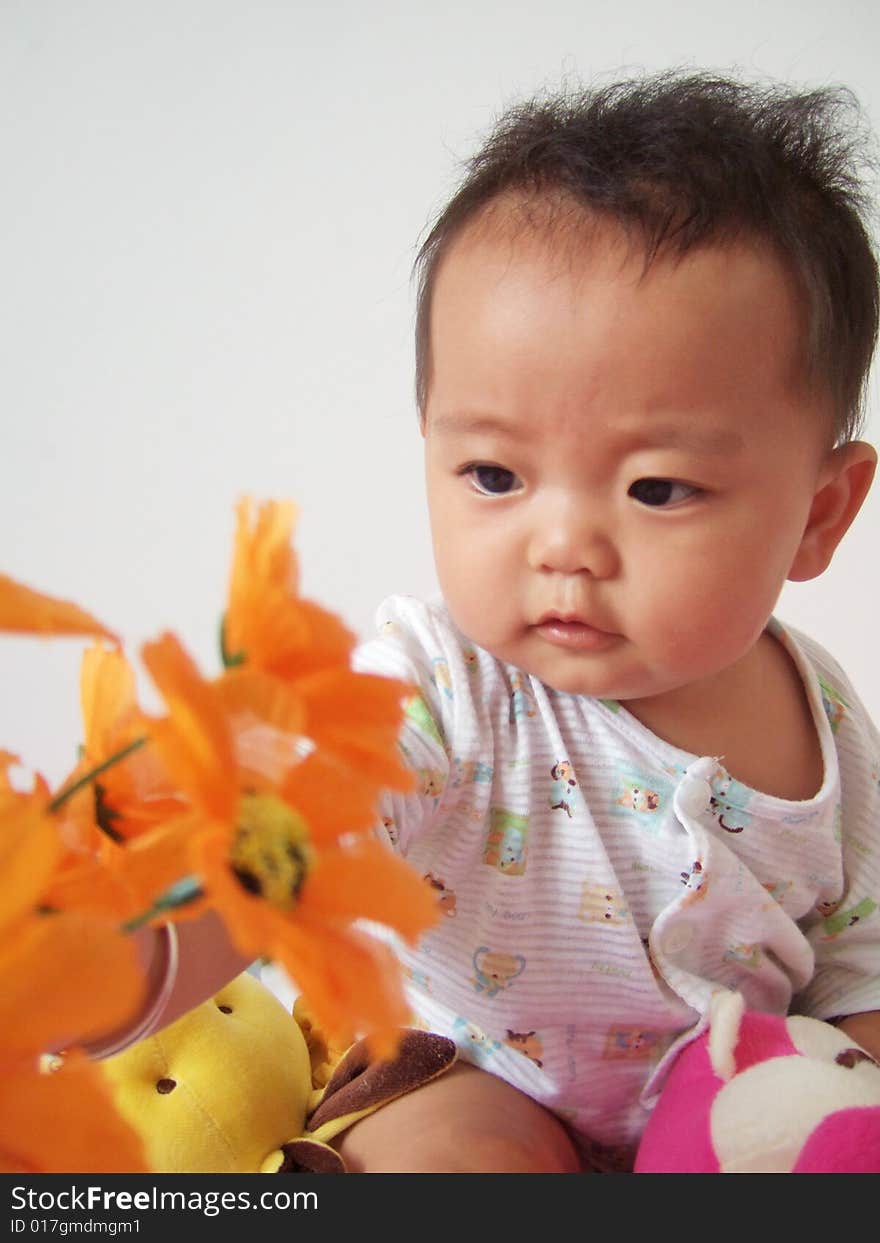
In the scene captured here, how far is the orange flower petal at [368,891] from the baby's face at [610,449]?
0.32m

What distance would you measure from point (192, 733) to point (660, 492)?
385 millimetres

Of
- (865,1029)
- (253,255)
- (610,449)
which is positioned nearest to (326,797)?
(610,449)

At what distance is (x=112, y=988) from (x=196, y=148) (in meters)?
1.29

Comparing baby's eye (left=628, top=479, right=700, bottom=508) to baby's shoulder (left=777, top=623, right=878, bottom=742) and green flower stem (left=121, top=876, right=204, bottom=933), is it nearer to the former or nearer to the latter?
baby's shoulder (left=777, top=623, right=878, bottom=742)

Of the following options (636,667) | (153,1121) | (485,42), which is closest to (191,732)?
(636,667)

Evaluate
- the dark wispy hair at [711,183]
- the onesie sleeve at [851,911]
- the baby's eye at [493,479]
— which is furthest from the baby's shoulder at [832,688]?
the baby's eye at [493,479]

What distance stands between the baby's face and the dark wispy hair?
0.05 feet

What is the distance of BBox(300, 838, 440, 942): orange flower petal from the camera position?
26 centimetres

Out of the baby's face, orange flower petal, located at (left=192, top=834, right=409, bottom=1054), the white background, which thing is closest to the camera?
orange flower petal, located at (left=192, top=834, right=409, bottom=1054)

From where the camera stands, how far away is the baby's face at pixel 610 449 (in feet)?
1.86

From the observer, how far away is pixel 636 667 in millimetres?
626

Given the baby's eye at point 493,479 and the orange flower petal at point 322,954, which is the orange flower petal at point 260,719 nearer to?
the orange flower petal at point 322,954

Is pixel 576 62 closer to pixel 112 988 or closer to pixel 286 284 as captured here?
pixel 286 284

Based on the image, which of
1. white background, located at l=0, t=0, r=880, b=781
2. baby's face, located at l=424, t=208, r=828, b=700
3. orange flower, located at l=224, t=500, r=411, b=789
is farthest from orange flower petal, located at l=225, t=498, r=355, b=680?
white background, located at l=0, t=0, r=880, b=781
